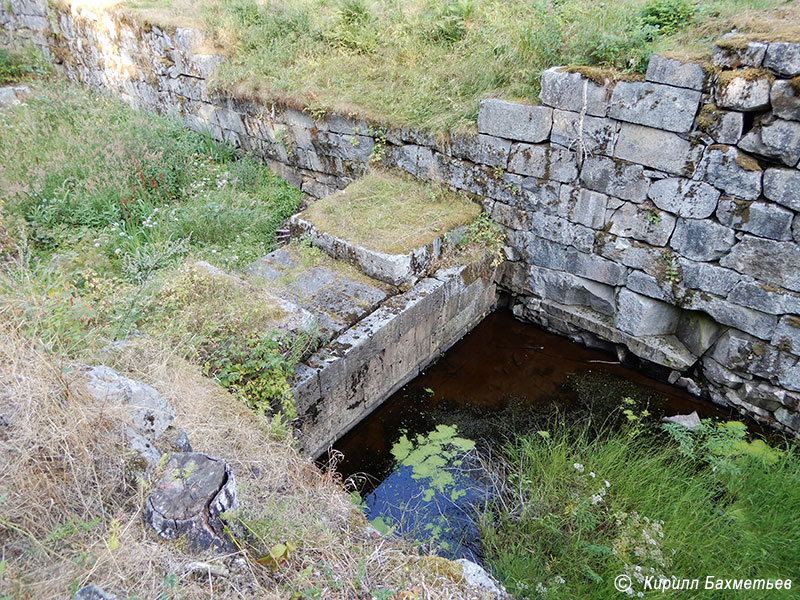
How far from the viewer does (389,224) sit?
5.35m

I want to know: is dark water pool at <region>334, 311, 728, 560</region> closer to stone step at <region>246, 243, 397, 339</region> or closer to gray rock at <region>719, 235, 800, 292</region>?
stone step at <region>246, 243, 397, 339</region>

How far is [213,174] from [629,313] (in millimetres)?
5696

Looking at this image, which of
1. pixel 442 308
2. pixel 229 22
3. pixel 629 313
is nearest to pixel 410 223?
pixel 442 308

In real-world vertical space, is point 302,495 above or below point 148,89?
below

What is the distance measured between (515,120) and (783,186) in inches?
90.1

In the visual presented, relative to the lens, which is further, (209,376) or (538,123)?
(538,123)

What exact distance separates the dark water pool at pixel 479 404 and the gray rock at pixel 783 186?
2.05 meters

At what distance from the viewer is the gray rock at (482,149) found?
5289 millimetres

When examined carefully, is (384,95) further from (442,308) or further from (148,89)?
(148,89)

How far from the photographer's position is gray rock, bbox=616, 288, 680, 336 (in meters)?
5.06

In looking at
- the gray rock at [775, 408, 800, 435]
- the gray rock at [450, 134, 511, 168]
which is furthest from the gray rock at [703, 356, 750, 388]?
the gray rock at [450, 134, 511, 168]

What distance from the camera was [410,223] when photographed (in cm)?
540

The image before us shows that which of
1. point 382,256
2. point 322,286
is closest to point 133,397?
point 322,286

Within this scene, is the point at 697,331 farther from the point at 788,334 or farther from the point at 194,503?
the point at 194,503
